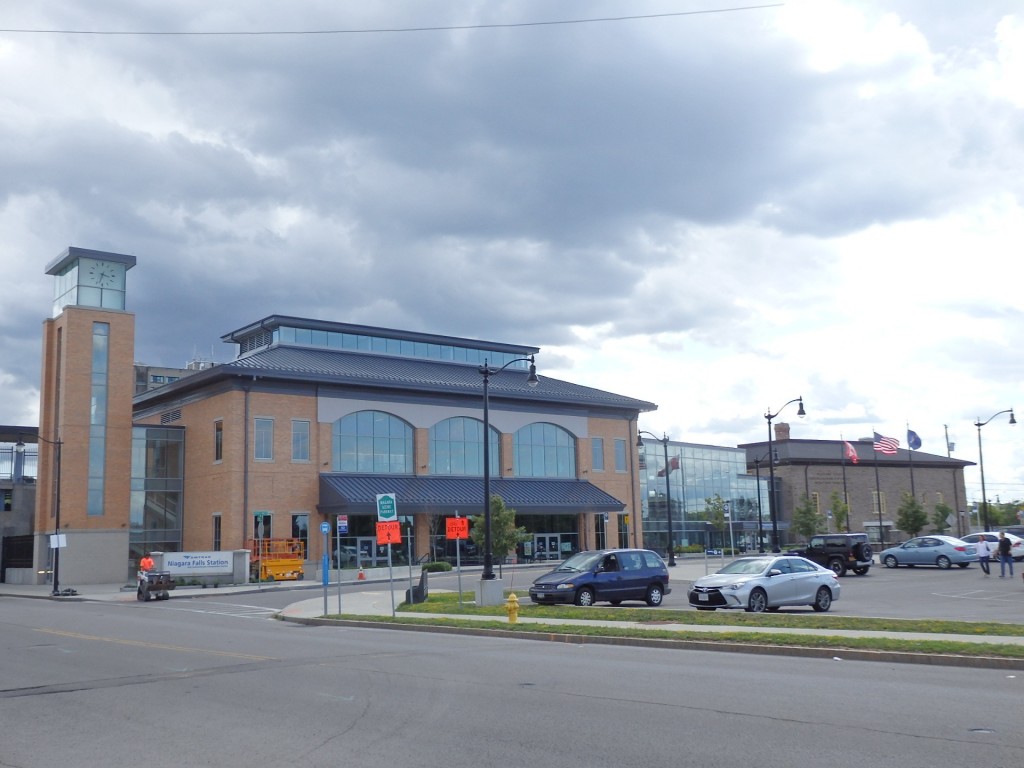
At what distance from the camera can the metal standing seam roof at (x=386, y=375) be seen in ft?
175

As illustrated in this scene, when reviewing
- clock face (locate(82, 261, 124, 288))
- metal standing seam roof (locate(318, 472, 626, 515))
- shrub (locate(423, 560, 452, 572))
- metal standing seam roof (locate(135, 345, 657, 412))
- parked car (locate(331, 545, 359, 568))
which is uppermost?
clock face (locate(82, 261, 124, 288))

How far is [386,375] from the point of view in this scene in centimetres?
5912

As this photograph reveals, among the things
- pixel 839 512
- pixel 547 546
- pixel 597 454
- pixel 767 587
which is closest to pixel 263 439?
pixel 547 546

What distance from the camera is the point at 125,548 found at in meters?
51.8

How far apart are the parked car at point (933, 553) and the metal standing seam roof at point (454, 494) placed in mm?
21956

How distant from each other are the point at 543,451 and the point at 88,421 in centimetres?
2794

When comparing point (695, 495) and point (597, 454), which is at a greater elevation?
point (597, 454)

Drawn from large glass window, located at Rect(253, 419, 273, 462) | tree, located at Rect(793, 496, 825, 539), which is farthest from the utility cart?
→ tree, located at Rect(793, 496, 825, 539)

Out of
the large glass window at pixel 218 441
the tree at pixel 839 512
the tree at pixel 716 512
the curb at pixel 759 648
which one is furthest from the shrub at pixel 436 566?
the tree at pixel 839 512

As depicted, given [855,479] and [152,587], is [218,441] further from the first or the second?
[855,479]

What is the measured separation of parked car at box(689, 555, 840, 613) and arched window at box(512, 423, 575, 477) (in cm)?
3949

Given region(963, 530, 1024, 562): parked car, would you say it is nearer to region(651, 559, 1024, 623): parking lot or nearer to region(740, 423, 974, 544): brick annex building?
region(651, 559, 1024, 623): parking lot

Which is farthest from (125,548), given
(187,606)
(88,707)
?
(88,707)

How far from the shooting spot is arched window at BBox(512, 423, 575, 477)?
63.7 meters
